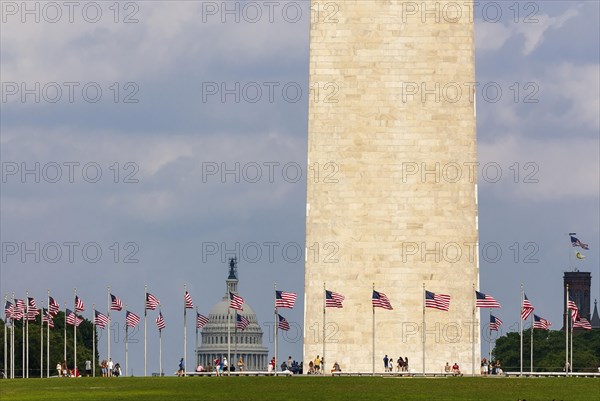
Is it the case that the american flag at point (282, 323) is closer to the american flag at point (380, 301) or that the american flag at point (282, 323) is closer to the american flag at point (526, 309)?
the american flag at point (380, 301)

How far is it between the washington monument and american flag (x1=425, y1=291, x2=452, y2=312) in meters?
4.19

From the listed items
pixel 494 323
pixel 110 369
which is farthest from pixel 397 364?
pixel 110 369

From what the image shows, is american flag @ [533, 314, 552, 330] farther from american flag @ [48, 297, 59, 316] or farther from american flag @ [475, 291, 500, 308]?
american flag @ [48, 297, 59, 316]

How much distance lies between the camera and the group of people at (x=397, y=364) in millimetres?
82688

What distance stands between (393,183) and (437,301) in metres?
6.94

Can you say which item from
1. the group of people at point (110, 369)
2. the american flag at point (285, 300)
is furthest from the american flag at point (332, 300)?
the group of people at point (110, 369)

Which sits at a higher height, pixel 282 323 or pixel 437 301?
pixel 437 301

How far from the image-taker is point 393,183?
84438mm

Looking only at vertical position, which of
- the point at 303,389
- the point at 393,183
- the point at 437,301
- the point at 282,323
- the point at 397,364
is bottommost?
the point at 303,389

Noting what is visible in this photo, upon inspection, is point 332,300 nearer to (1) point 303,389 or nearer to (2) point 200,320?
(2) point 200,320

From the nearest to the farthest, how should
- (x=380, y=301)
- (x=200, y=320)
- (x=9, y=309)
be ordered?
(x=380, y=301) → (x=200, y=320) → (x=9, y=309)

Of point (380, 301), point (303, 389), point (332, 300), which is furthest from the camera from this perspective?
point (332, 300)

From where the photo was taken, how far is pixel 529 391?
66250 millimetres

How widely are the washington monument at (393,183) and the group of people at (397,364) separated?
1.95ft
